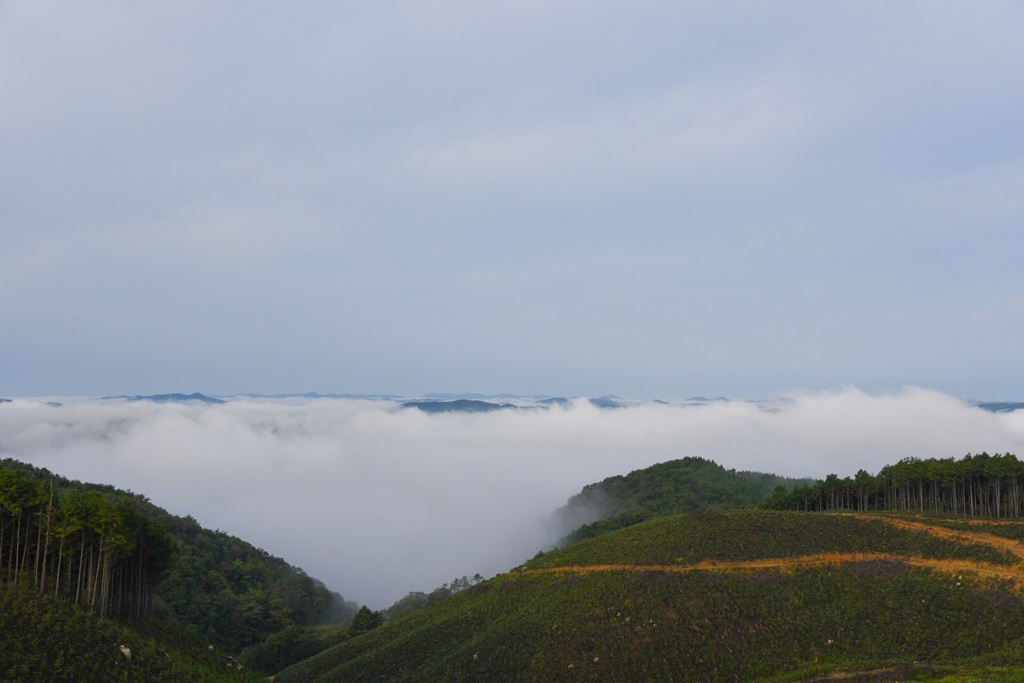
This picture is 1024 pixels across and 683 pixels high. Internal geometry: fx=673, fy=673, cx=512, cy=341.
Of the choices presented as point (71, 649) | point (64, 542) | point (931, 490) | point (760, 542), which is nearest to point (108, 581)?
point (64, 542)

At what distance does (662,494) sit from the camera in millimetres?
130125

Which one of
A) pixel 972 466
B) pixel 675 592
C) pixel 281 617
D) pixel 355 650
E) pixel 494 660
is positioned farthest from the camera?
pixel 281 617

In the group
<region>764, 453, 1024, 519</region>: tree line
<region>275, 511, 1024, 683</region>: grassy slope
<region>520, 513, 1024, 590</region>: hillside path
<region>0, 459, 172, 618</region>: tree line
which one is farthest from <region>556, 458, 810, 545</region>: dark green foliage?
<region>0, 459, 172, 618</region>: tree line

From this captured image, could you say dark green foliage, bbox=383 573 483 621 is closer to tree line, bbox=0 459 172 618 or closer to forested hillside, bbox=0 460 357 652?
forested hillside, bbox=0 460 357 652

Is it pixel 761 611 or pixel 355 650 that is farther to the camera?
pixel 355 650

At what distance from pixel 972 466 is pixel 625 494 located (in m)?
80.9

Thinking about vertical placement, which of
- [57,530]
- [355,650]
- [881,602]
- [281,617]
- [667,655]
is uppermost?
[57,530]

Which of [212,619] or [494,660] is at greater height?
[494,660]

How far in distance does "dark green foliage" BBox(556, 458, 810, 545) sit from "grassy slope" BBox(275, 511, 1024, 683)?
161 feet

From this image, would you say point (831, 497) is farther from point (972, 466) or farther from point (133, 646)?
point (133, 646)

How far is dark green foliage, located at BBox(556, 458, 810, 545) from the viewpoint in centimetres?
11194

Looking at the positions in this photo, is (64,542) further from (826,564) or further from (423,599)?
(423,599)

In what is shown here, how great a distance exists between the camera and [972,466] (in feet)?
224

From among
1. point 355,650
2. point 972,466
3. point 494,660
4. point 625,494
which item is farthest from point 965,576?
point 625,494
